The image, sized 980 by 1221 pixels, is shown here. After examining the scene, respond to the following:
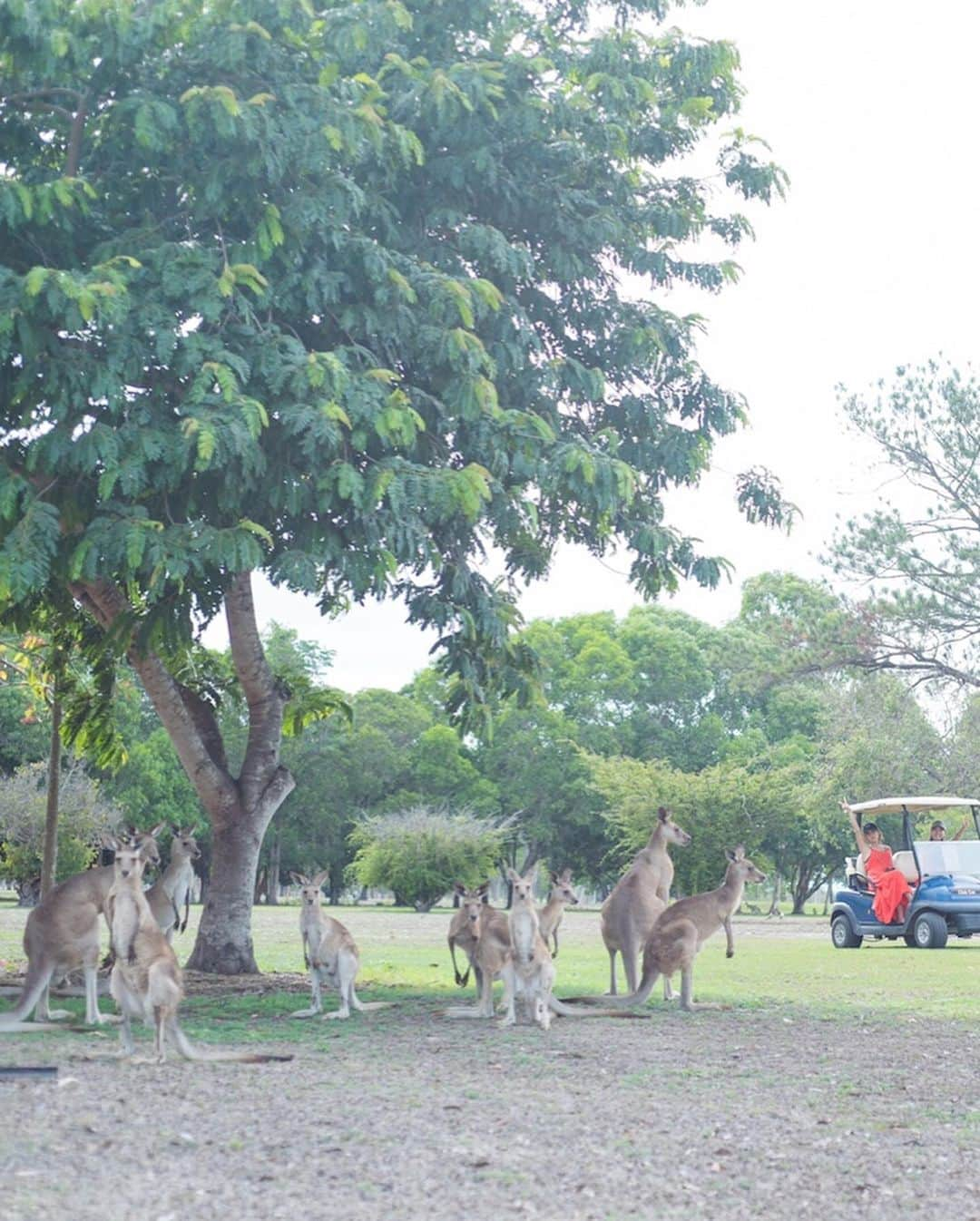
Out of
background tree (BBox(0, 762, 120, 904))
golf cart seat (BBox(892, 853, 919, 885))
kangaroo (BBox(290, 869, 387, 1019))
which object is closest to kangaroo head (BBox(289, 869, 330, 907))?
kangaroo (BBox(290, 869, 387, 1019))

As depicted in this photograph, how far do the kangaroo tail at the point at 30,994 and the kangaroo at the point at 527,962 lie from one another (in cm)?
377

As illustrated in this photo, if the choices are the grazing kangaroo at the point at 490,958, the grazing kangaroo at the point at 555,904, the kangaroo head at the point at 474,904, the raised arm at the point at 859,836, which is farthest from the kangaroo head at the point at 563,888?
the raised arm at the point at 859,836

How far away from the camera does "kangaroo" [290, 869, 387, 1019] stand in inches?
530

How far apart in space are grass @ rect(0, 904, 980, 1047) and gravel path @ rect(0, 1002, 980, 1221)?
2.00m

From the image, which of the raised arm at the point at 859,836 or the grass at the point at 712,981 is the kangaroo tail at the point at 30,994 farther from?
the raised arm at the point at 859,836

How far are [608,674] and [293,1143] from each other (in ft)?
218

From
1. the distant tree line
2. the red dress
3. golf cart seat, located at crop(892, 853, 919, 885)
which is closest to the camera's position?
the red dress

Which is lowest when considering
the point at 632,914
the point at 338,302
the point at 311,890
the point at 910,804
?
the point at 632,914

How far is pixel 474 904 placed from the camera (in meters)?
14.4

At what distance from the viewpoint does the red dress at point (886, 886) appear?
2738cm

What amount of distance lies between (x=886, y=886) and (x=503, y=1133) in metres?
20.2

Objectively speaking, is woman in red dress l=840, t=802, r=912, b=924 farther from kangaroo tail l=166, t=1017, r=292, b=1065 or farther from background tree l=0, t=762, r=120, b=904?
background tree l=0, t=762, r=120, b=904

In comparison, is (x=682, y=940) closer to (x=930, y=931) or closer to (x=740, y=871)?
(x=740, y=871)

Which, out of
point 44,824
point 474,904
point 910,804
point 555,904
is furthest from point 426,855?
point 474,904
